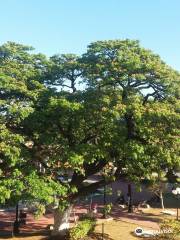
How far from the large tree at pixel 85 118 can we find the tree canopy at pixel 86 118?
56 mm

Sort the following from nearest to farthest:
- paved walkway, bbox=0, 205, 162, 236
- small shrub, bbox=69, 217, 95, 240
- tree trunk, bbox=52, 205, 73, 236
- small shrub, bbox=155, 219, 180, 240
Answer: small shrub, bbox=155, 219, 180, 240 < small shrub, bbox=69, 217, 95, 240 < tree trunk, bbox=52, 205, 73, 236 < paved walkway, bbox=0, 205, 162, 236

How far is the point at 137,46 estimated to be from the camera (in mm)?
26672

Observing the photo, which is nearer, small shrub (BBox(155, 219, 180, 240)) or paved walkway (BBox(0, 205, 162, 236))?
small shrub (BBox(155, 219, 180, 240))

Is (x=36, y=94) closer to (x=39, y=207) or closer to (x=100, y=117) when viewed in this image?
(x=100, y=117)

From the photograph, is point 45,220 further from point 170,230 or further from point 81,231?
point 170,230

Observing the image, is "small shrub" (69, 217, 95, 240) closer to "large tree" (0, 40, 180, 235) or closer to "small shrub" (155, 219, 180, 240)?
"large tree" (0, 40, 180, 235)

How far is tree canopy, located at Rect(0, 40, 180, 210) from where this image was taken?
23.6 metres

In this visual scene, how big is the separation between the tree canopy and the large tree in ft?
0.19

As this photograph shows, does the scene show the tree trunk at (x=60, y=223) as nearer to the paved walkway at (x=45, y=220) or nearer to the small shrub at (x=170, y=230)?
the paved walkway at (x=45, y=220)

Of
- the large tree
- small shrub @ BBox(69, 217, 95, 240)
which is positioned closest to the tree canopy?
the large tree

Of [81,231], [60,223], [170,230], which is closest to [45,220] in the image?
[60,223]

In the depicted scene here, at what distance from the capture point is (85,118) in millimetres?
24969

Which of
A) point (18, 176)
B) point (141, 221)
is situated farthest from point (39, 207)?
point (141, 221)

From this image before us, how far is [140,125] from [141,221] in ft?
44.1
